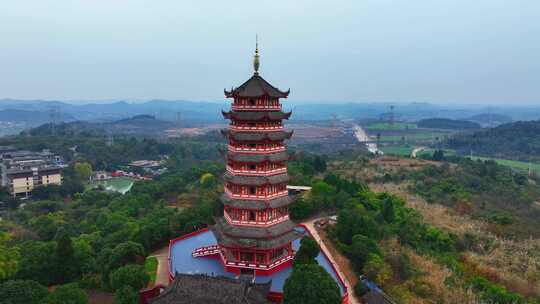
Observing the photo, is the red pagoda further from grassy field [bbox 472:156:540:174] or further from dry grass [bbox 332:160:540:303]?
grassy field [bbox 472:156:540:174]

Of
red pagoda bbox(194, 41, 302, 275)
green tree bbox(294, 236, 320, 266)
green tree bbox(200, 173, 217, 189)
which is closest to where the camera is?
green tree bbox(294, 236, 320, 266)

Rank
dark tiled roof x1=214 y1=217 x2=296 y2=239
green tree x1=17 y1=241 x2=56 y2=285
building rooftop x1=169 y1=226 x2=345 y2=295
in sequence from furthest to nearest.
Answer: green tree x1=17 y1=241 x2=56 y2=285 < dark tiled roof x1=214 y1=217 x2=296 y2=239 < building rooftop x1=169 y1=226 x2=345 y2=295

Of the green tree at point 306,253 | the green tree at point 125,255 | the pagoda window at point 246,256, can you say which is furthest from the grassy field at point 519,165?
the green tree at point 125,255

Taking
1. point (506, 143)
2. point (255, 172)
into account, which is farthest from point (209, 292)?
point (506, 143)

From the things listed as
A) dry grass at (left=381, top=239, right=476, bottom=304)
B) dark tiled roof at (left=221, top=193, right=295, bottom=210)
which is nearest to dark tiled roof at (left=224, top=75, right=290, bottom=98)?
dark tiled roof at (left=221, top=193, right=295, bottom=210)

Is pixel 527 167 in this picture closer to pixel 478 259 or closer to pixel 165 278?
pixel 478 259

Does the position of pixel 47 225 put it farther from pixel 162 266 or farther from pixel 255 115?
pixel 255 115
